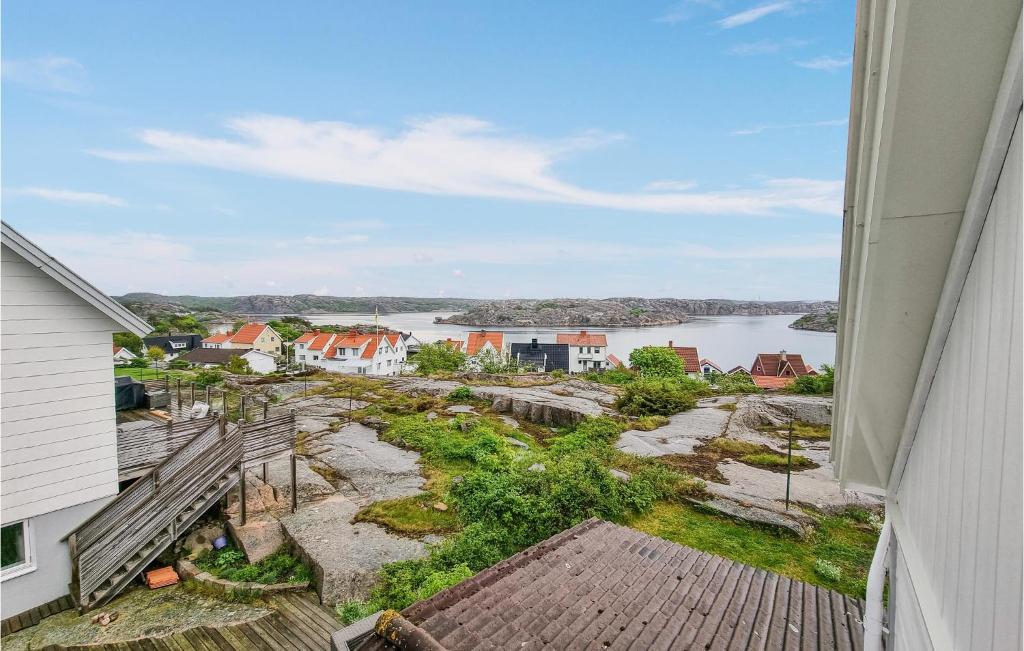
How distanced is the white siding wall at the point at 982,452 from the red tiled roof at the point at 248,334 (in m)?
64.3

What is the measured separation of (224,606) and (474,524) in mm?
3461

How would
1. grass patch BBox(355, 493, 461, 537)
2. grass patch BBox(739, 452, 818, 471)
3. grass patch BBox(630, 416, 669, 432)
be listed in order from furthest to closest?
grass patch BBox(630, 416, 669, 432), grass patch BBox(739, 452, 818, 471), grass patch BBox(355, 493, 461, 537)

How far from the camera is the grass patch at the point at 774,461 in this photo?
10.9 m

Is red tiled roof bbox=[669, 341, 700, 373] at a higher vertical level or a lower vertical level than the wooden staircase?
lower

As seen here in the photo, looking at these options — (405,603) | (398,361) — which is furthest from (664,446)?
(398,361)


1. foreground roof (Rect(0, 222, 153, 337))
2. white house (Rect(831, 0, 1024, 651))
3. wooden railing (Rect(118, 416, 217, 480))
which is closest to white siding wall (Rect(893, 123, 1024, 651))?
white house (Rect(831, 0, 1024, 651))

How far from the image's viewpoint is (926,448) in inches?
70.5

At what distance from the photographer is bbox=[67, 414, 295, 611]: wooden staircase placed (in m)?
6.09

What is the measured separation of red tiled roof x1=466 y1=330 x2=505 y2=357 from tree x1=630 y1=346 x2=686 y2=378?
1748 cm

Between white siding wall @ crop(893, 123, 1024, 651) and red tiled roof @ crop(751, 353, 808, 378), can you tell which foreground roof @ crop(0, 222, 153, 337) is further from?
red tiled roof @ crop(751, 353, 808, 378)

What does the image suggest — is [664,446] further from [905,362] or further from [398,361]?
[398,361]

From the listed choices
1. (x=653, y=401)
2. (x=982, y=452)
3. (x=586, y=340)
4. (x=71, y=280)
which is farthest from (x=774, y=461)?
(x=586, y=340)

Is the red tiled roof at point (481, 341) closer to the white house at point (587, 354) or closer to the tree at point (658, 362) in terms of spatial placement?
the white house at point (587, 354)

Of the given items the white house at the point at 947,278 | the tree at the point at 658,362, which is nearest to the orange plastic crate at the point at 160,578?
the white house at the point at 947,278
